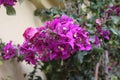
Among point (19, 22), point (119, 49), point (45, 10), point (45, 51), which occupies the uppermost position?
point (45, 10)

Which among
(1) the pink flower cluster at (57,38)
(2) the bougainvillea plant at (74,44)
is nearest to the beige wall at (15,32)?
(2) the bougainvillea plant at (74,44)

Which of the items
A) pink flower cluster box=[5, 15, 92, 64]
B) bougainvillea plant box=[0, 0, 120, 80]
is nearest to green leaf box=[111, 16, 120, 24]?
bougainvillea plant box=[0, 0, 120, 80]

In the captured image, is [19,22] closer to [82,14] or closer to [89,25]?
[82,14]

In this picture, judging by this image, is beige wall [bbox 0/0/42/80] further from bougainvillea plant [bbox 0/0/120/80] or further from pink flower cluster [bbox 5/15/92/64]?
pink flower cluster [bbox 5/15/92/64]

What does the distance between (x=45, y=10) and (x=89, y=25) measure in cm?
56

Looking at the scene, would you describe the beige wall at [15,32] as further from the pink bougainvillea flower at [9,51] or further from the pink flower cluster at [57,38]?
the pink flower cluster at [57,38]

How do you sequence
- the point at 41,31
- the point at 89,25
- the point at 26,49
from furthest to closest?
the point at 89,25 → the point at 26,49 → the point at 41,31

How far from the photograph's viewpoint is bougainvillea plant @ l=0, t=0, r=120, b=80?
1.04 meters

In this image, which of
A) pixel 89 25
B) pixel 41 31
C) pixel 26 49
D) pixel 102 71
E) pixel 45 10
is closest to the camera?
pixel 41 31

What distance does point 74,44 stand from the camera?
3.48ft

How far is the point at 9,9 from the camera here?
1.29 m

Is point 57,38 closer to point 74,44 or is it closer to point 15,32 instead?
point 74,44

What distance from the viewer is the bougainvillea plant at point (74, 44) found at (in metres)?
1.04

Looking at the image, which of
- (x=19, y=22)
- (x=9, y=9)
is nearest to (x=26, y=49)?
(x=9, y=9)
